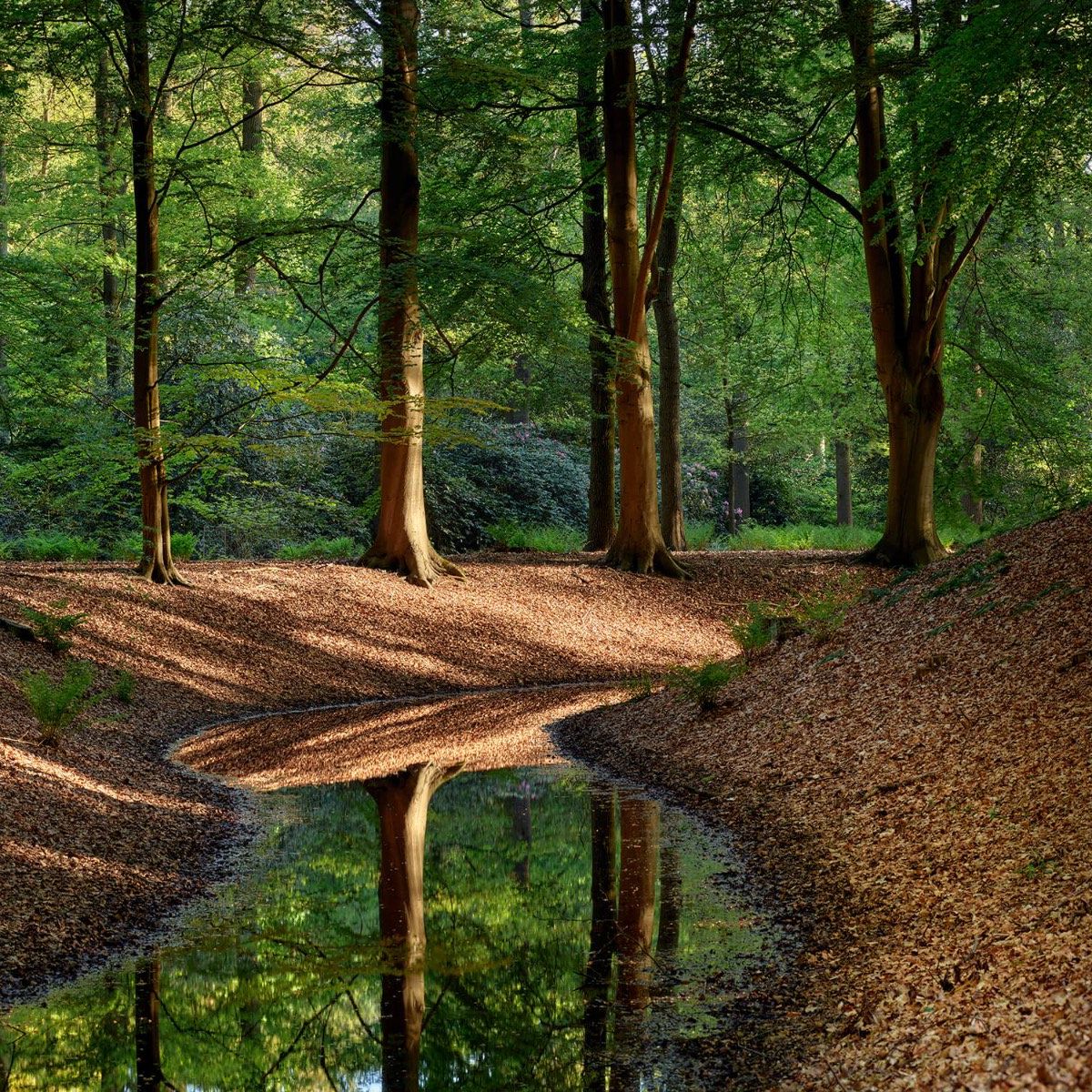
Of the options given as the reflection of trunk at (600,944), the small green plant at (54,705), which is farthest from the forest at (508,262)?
the reflection of trunk at (600,944)

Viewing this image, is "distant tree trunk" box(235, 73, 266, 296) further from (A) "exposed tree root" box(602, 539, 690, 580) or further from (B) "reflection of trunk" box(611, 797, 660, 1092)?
(B) "reflection of trunk" box(611, 797, 660, 1092)

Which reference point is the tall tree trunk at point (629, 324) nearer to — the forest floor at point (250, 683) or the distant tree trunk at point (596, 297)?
the distant tree trunk at point (596, 297)

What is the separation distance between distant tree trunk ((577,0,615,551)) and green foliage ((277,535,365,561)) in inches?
153

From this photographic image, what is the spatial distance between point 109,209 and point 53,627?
31.6 ft

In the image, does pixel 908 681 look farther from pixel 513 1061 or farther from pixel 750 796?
pixel 513 1061

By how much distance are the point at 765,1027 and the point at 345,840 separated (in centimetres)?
353

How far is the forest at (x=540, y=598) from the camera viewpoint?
470 centimetres

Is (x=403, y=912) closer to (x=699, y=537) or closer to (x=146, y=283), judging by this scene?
(x=146, y=283)

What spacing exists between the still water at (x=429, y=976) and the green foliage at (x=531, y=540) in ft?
39.7

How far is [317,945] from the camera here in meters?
5.40

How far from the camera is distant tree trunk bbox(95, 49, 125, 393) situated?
16219 millimetres

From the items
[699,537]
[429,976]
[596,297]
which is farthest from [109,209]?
[429,976]

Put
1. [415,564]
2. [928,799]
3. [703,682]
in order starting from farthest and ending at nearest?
[415,564] < [703,682] < [928,799]

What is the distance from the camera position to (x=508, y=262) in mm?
15906
